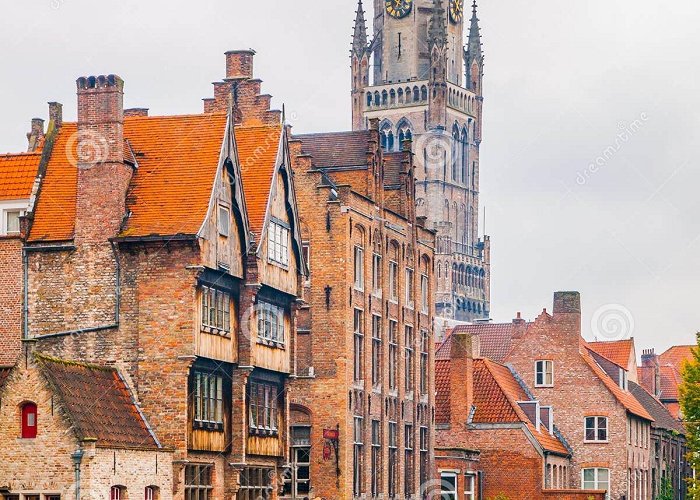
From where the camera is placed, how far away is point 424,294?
7912cm

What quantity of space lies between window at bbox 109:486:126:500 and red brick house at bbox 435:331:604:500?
102ft

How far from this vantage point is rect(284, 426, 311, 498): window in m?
67.7

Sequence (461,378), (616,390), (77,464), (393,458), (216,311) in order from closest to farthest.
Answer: (77,464)
(216,311)
(393,458)
(461,378)
(616,390)

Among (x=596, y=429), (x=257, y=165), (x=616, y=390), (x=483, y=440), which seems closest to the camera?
(x=257, y=165)

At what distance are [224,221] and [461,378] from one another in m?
28.1

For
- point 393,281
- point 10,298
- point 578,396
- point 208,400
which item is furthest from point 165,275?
point 578,396

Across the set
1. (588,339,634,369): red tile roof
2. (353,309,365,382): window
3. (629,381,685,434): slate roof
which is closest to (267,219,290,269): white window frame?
(353,309,365,382): window

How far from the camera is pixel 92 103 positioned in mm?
54125

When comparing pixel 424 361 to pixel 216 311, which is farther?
pixel 424 361

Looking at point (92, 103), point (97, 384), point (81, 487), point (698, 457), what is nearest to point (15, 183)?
point (92, 103)

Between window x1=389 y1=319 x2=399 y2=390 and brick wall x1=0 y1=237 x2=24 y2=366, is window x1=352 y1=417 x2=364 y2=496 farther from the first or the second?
brick wall x1=0 y1=237 x2=24 y2=366

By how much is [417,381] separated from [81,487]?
32.2 metres

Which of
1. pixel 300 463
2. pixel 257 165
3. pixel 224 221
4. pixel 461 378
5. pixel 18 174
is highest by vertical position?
pixel 257 165

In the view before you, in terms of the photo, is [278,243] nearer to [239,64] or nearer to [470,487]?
[239,64]
